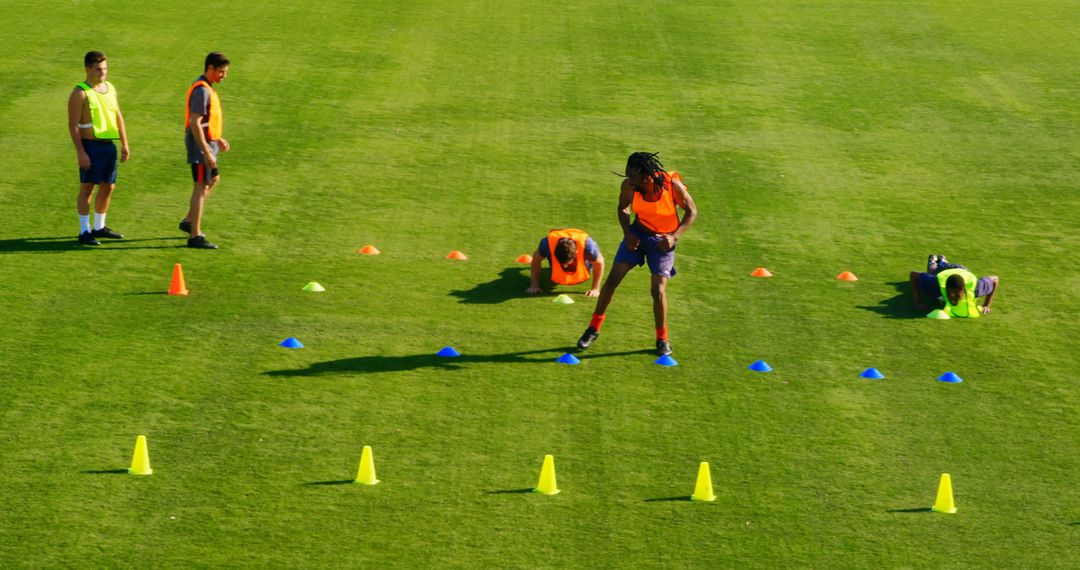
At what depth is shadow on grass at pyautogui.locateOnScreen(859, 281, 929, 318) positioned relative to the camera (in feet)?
51.0

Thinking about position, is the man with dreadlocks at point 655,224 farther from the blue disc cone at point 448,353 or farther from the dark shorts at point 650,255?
the blue disc cone at point 448,353

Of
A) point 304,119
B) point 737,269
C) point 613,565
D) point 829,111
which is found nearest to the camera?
point 613,565

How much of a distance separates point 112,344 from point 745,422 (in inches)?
240

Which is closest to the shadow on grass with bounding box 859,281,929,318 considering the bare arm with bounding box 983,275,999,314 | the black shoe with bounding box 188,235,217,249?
the bare arm with bounding box 983,275,999,314

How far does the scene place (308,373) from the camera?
13.1m

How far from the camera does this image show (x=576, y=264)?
15.6 meters

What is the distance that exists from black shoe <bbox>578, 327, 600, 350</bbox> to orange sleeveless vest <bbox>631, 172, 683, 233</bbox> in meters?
1.20

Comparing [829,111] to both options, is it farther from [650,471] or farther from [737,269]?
[650,471]

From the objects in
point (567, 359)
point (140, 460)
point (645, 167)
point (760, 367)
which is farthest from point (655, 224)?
point (140, 460)

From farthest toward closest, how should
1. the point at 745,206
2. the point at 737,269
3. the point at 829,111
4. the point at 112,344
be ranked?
the point at 829,111 < the point at 745,206 < the point at 737,269 < the point at 112,344

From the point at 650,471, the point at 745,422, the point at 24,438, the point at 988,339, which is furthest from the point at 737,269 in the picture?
the point at 24,438

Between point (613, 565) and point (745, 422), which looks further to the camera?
point (745, 422)

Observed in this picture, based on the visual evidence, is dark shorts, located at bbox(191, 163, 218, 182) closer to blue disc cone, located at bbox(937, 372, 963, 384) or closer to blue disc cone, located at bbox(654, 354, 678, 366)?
blue disc cone, located at bbox(654, 354, 678, 366)

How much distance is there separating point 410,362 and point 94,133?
5254 millimetres
